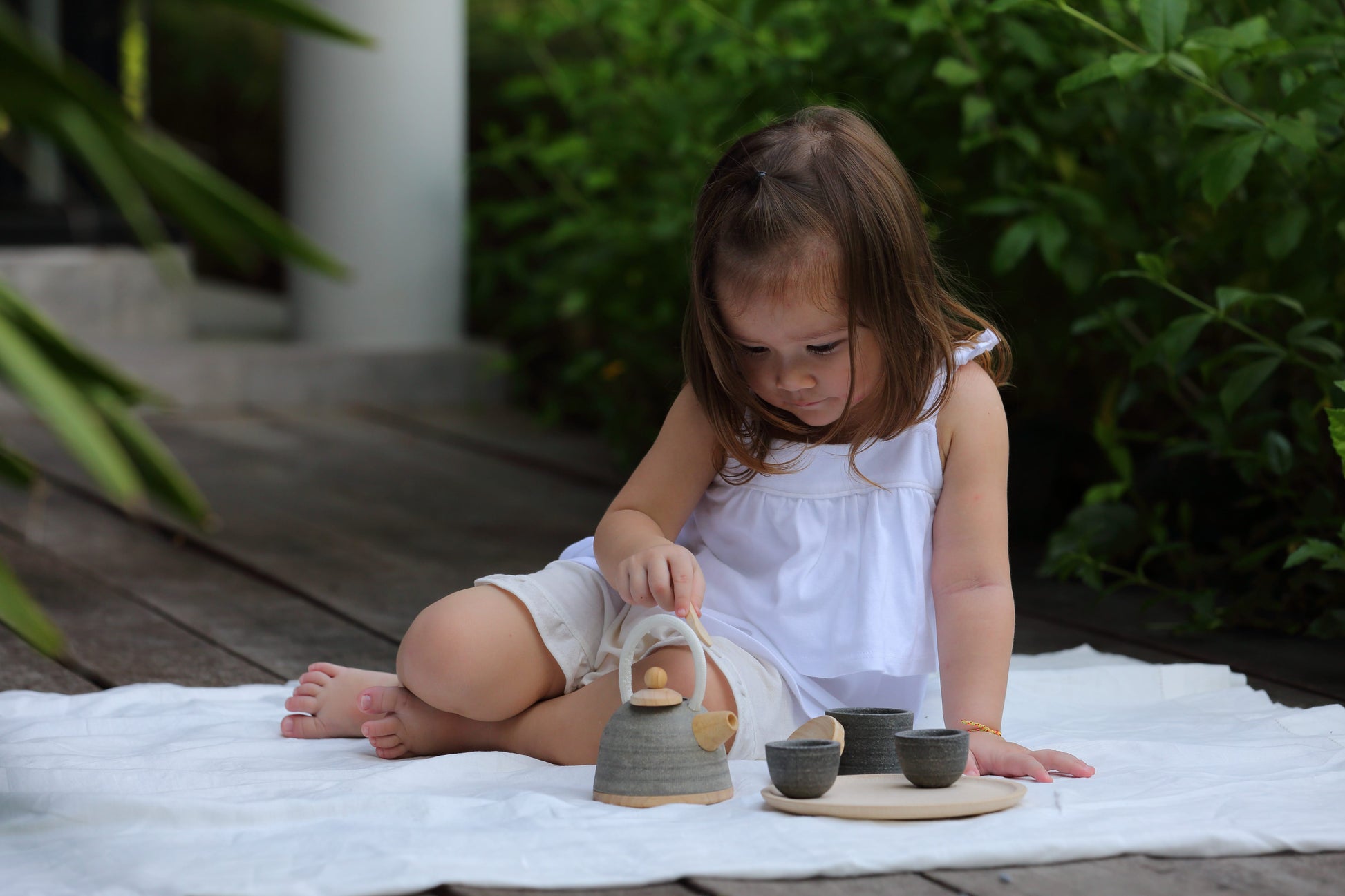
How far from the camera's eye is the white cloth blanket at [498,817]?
1.27 meters

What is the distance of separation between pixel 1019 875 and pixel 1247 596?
1.21 m

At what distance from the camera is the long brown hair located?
1.66 m

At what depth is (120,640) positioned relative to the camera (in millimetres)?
2289

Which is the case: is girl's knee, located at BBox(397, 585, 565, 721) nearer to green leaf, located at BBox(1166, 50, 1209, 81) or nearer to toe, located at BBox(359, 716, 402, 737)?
toe, located at BBox(359, 716, 402, 737)

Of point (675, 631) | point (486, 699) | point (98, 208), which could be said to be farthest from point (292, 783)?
point (98, 208)

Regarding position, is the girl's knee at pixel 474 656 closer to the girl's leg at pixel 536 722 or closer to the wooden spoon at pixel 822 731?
the girl's leg at pixel 536 722

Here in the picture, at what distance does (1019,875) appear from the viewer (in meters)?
1.29

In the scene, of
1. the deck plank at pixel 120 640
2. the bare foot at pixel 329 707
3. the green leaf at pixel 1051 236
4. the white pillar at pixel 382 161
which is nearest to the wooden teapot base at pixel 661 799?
the bare foot at pixel 329 707

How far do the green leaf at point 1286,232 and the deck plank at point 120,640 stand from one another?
1.50 metres

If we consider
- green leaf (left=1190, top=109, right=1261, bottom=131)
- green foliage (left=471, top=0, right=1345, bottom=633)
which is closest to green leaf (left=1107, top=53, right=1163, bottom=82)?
green foliage (left=471, top=0, right=1345, bottom=633)

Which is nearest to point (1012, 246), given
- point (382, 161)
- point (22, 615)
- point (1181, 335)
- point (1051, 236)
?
point (1051, 236)

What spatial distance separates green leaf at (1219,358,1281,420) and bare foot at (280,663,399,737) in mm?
1186

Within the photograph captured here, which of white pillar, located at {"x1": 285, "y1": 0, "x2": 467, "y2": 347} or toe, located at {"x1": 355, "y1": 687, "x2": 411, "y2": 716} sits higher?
white pillar, located at {"x1": 285, "y1": 0, "x2": 467, "y2": 347}

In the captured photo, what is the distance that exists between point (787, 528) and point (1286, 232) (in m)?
0.93
